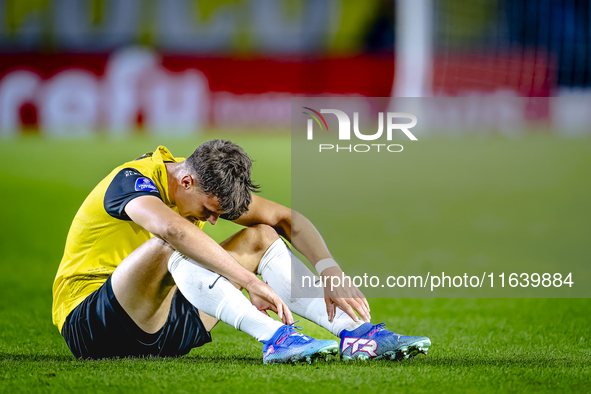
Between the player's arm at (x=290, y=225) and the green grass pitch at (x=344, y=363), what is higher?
the player's arm at (x=290, y=225)

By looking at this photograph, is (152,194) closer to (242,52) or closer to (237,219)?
(237,219)

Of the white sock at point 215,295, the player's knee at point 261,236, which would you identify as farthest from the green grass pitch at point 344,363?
the player's knee at point 261,236

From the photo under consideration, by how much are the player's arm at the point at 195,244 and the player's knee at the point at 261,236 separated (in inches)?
7.9

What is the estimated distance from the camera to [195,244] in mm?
2254

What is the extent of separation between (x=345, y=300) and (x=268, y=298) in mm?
350

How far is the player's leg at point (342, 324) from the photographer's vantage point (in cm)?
251

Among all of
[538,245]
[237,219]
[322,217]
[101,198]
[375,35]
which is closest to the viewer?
[101,198]

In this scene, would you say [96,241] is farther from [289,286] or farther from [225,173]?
[289,286]

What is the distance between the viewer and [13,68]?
13.5m

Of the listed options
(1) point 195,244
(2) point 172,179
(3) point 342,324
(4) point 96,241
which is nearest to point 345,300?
(3) point 342,324

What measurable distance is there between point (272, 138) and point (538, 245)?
7.32 meters

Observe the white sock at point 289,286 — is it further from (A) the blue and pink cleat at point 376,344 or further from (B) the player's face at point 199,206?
(B) the player's face at point 199,206

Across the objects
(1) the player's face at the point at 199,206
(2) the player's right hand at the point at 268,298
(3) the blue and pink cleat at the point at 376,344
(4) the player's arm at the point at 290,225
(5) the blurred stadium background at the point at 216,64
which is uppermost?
(5) the blurred stadium background at the point at 216,64

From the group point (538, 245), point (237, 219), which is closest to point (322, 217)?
point (538, 245)
